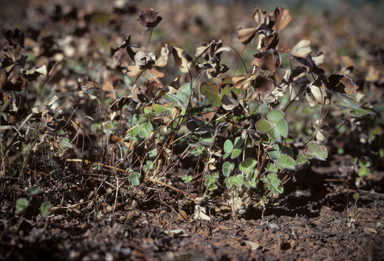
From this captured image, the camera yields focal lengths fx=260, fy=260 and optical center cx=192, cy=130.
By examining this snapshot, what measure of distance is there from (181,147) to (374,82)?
1782mm

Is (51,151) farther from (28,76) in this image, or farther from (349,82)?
(349,82)

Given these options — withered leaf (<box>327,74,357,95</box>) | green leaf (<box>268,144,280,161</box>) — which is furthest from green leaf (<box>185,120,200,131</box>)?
withered leaf (<box>327,74,357,95</box>)

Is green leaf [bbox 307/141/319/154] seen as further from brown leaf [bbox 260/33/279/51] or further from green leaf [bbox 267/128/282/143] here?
brown leaf [bbox 260/33/279/51]

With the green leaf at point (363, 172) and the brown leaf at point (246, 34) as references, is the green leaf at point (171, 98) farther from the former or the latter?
the green leaf at point (363, 172)

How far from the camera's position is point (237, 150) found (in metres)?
1.32

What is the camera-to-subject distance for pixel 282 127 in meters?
1.20

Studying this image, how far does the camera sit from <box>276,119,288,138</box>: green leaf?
1.17 m

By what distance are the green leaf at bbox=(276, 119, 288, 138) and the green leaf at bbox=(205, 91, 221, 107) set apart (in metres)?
0.32

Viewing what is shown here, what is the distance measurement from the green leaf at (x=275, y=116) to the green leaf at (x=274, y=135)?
0.14 ft

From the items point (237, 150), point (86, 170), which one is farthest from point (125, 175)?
point (237, 150)

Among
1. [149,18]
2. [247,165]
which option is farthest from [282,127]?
[149,18]

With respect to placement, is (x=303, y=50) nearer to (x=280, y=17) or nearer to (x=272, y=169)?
(x=280, y=17)

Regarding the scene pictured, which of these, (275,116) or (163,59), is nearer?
(275,116)

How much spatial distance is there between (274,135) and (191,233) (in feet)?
2.01
